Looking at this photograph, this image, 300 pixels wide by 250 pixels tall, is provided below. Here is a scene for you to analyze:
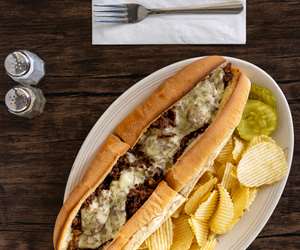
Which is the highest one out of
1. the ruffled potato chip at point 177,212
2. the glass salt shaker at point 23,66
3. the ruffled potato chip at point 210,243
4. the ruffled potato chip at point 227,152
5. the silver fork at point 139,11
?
the silver fork at point 139,11

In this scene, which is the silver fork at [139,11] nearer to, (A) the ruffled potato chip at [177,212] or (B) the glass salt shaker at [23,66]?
(B) the glass salt shaker at [23,66]

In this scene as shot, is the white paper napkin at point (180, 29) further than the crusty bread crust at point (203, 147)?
Yes

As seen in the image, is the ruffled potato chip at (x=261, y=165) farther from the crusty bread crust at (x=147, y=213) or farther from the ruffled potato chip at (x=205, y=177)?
the crusty bread crust at (x=147, y=213)

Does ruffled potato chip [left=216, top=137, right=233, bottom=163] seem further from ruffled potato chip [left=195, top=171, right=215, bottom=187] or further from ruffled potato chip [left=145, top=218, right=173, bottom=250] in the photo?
ruffled potato chip [left=145, top=218, right=173, bottom=250]

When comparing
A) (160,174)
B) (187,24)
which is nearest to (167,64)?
(187,24)

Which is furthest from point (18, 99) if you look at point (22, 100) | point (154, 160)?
point (154, 160)

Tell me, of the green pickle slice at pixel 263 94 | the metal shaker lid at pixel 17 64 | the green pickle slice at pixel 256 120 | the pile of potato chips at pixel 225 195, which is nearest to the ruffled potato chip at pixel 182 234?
the pile of potato chips at pixel 225 195

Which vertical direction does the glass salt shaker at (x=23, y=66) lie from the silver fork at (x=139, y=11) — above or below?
below
